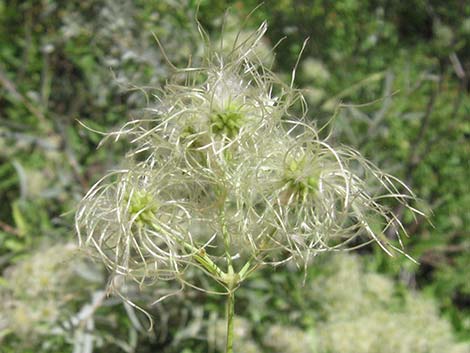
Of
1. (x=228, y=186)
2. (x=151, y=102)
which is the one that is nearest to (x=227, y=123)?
(x=228, y=186)

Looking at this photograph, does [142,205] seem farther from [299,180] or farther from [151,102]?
[151,102]

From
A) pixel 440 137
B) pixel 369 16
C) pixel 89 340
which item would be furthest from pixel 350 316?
pixel 369 16

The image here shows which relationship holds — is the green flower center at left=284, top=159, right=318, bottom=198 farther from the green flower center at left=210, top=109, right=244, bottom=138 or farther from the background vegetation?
the background vegetation

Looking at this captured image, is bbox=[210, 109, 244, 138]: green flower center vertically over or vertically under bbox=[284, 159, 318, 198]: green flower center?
over

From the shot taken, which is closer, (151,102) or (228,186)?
(228,186)

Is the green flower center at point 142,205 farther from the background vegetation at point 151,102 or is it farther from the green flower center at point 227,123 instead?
the background vegetation at point 151,102

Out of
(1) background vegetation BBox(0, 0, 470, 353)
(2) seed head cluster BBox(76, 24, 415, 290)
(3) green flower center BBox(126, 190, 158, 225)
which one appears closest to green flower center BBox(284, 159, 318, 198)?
(2) seed head cluster BBox(76, 24, 415, 290)

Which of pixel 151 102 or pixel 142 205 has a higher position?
pixel 142 205

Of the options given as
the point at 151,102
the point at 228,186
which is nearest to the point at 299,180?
the point at 228,186

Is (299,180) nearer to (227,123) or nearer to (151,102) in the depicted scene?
(227,123)

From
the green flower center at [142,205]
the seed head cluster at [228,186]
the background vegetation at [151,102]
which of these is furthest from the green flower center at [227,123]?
the background vegetation at [151,102]
